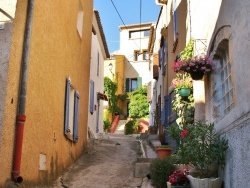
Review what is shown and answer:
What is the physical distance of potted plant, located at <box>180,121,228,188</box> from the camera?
584 centimetres

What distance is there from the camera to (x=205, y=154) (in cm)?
600

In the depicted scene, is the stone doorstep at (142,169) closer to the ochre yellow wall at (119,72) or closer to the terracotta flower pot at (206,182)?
the terracotta flower pot at (206,182)

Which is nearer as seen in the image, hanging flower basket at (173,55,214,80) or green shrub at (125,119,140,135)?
hanging flower basket at (173,55,214,80)

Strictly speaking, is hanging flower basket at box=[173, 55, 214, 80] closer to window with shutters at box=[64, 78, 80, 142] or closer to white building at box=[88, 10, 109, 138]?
window with shutters at box=[64, 78, 80, 142]

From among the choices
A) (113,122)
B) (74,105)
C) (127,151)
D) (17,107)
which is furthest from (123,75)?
(17,107)

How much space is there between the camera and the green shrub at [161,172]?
24.8ft

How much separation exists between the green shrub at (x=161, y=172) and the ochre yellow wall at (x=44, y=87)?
96.6 inches

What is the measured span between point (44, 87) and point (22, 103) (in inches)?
56.0

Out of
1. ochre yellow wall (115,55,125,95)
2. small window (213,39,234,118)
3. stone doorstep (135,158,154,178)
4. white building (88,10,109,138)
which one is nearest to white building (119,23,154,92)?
ochre yellow wall (115,55,125,95)

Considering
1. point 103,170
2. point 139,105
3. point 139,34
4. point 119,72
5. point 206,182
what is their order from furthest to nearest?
point 139,34 < point 119,72 < point 139,105 < point 103,170 < point 206,182

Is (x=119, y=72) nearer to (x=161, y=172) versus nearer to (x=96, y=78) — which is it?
(x=96, y=78)

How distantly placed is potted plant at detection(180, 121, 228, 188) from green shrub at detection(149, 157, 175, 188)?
4.27 feet

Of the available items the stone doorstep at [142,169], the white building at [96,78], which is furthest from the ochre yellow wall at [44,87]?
the white building at [96,78]

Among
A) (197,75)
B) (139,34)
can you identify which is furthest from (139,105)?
(197,75)
